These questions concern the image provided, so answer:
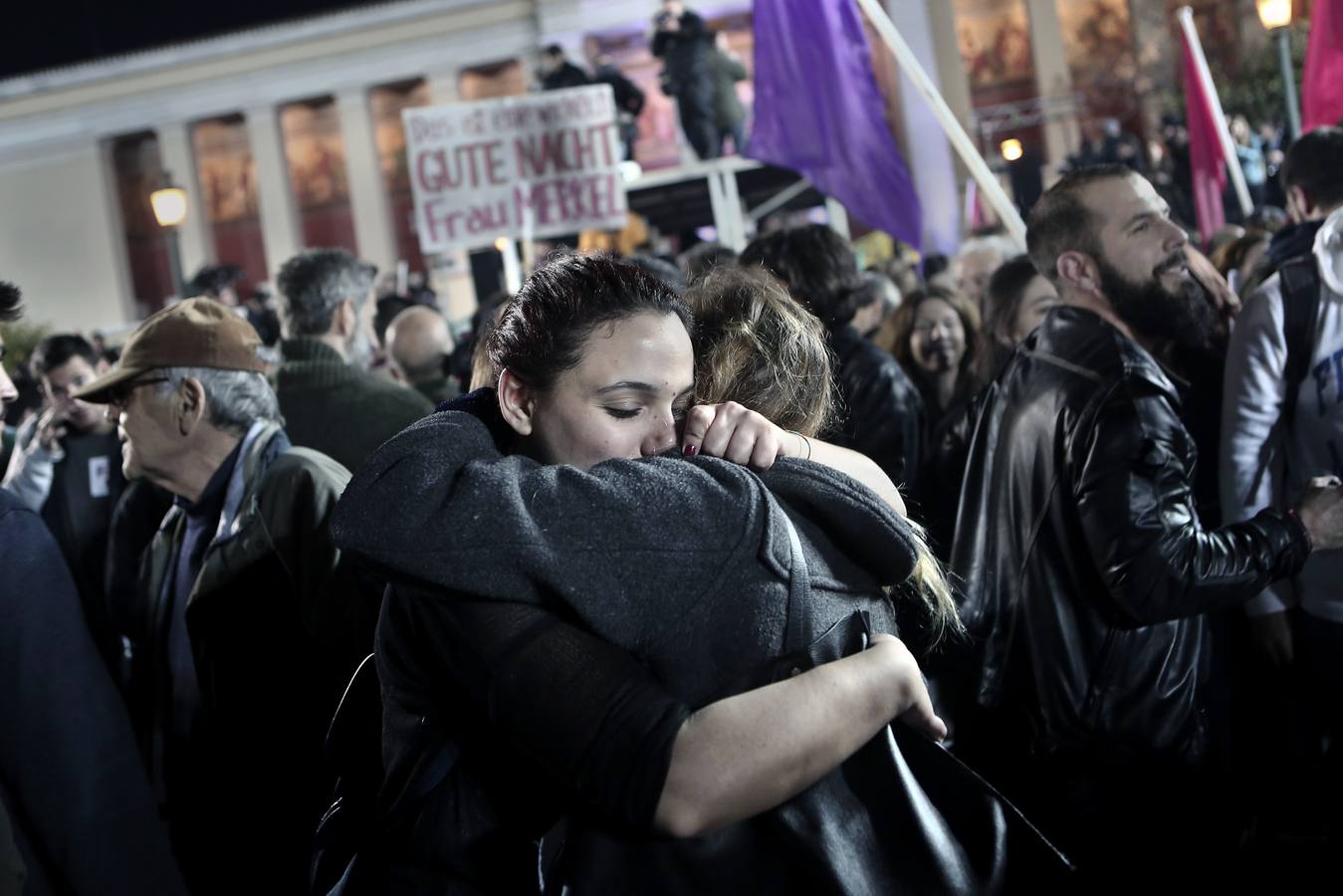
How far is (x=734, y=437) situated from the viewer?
5.59 feet

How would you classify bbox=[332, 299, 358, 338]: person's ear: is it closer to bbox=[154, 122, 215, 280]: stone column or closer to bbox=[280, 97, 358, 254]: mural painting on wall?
bbox=[280, 97, 358, 254]: mural painting on wall

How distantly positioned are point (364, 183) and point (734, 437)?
133 feet

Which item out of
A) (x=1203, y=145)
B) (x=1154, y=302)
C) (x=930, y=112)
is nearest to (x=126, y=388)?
(x=1154, y=302)

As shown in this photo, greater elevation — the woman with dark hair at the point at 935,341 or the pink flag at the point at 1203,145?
the pink flag at the point at 1203,145

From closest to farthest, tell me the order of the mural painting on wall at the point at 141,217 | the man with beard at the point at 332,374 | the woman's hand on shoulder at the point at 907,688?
the woman's hand on shoulder at the point at 907,688, the man with beard at the point at 332,374, the mural painting on wall at the point at 141,217

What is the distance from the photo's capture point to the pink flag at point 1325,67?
622cm

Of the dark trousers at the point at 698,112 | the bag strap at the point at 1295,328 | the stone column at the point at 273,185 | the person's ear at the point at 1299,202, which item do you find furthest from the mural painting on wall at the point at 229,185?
the bag strap at the point at 1295,328

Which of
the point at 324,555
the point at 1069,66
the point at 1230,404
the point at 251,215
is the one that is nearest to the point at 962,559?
the point at 1230,404

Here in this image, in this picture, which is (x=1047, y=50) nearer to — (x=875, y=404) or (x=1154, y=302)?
(x=875, y=404)

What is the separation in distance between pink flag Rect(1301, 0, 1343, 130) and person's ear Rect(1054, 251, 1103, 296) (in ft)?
11.6

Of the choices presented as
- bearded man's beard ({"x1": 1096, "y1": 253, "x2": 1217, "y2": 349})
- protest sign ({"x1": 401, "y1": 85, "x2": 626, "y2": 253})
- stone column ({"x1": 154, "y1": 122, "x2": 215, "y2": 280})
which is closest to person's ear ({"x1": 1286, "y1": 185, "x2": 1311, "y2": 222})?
bearded man's beard ({"x1": 1096, "y1": 253, "x2": 1217, "y2": 349})

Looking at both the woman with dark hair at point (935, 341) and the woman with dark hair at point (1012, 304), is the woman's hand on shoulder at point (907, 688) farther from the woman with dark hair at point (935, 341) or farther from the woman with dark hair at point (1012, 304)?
the woman with dark hair at point (935, 341)

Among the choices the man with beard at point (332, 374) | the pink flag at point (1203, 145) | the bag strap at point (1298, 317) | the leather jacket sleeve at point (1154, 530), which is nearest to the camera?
the leather jacket sleeve at point (1154, 530)

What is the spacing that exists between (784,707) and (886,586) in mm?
263
